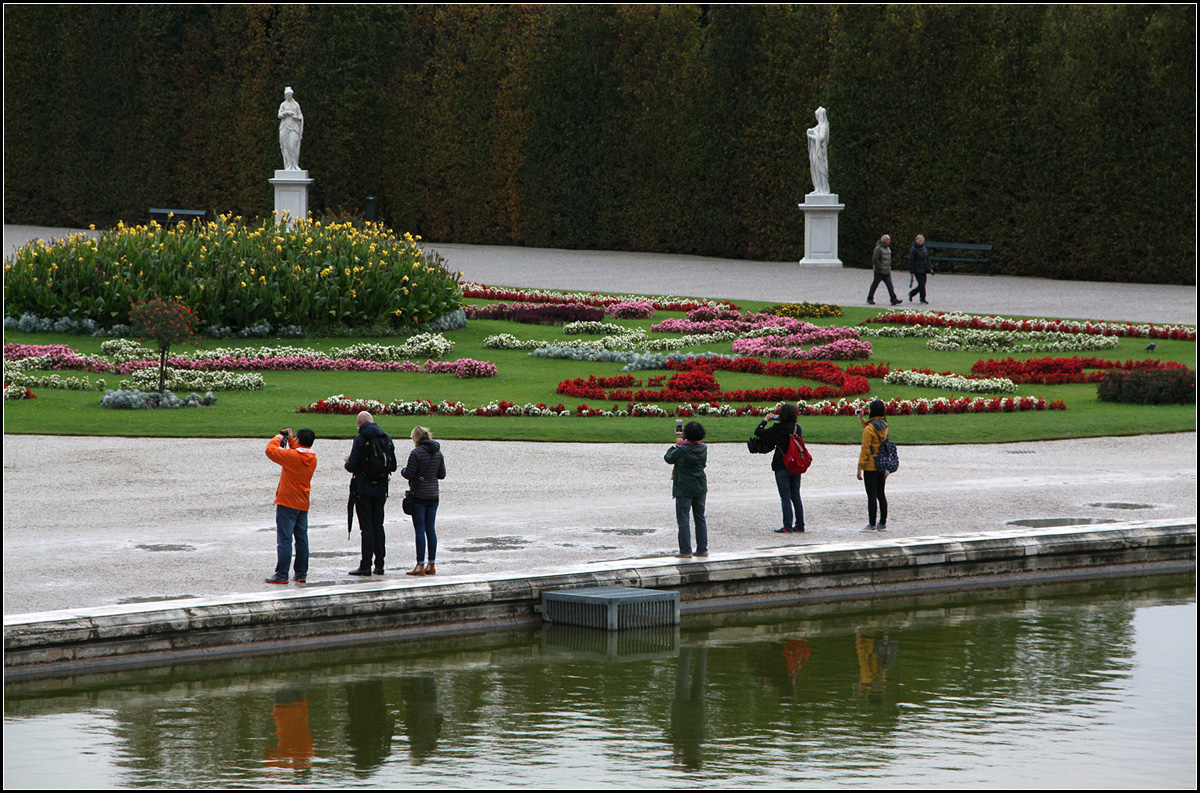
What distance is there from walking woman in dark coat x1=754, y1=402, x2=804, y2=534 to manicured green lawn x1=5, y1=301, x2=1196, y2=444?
456 centimetres

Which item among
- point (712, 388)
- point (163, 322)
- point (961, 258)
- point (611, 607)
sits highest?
point (961, 258)

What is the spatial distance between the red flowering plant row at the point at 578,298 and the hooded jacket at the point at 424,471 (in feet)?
55.6

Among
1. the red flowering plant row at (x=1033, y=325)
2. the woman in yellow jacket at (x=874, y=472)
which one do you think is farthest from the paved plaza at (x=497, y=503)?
the red flowering plant row at (x=1033, y=325)

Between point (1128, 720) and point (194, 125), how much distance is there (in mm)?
43572

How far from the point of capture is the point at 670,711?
8.98 m

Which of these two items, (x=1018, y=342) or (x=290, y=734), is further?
(x=1018, y=342)

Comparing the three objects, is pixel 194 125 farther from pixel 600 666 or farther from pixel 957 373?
pixel 600 666

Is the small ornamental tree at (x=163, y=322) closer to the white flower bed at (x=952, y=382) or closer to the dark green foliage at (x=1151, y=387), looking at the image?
the white flower bed at (x=952, y=382)

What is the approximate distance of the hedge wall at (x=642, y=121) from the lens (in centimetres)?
3412

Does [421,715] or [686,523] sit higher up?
[686,523]

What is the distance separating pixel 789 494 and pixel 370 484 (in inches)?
142

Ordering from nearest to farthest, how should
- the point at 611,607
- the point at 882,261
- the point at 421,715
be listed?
the point at 421,715 → the point at 611,607 → the point at 882,261

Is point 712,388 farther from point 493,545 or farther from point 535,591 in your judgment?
point 535,591

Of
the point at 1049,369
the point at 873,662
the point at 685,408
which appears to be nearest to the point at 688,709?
the point at 873,662
